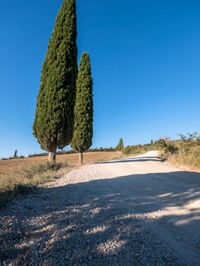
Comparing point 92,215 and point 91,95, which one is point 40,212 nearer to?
point 92,215

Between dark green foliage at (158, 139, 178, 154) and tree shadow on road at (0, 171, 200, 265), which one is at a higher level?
dark green foliage at (158, 139, 178, 154)

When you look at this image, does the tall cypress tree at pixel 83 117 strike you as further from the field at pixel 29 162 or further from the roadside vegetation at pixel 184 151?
the roadside vegetation at pixel 184 151

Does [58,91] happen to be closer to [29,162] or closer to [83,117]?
[29,162]

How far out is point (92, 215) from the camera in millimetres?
3846

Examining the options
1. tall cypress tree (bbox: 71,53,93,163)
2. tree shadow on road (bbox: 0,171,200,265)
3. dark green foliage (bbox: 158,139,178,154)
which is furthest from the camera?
tall cypress tree (bbox: 71,53,93,163)

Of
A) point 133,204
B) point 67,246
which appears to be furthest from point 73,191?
point 67,246

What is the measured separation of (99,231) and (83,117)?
20406 millimetres

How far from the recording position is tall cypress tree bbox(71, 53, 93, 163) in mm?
23094

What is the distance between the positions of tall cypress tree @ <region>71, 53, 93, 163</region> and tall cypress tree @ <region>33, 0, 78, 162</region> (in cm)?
667

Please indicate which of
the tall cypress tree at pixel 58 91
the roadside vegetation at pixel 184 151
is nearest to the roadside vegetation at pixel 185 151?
the roadside vegetation at pixel 184 151

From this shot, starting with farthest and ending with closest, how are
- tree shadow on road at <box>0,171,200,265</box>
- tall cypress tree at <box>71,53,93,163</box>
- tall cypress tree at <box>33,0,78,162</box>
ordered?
tall cypress tree at <box>71,53,93,163</box>
tall cypress tree at <box>33,0,78,162</box>
tree shadow on road at <box>0,171,200,265</box>

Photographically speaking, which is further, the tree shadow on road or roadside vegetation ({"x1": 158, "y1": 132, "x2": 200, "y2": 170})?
roadside vegetation ({"x1": 158, "y1": 132, "x2": 200, "y2": 170})

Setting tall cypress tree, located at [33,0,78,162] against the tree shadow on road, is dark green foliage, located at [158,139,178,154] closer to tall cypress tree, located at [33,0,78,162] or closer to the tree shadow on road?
tall cypress tree, located at [33,0,78,162]

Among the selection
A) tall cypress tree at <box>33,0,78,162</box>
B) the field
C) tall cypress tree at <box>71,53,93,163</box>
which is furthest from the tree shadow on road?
tall cypress tree at <box>71,53,93,163</box>
